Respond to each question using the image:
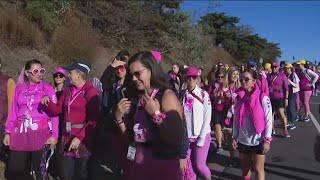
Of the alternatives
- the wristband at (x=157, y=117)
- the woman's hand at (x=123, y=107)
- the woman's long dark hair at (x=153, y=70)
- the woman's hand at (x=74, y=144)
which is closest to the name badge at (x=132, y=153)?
the woman's hand at (x=123, y=107)

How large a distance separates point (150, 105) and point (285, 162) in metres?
5.54

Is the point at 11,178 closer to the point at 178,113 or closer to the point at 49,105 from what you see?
the point at 49,105

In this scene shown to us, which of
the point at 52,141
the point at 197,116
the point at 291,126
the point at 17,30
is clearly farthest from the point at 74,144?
the point at 17,30

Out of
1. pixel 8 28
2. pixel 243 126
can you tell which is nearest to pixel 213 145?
pixel 243 126

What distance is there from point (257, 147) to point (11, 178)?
3454mm

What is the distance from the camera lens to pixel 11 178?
586cm

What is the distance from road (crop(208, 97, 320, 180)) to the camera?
22.3 feet

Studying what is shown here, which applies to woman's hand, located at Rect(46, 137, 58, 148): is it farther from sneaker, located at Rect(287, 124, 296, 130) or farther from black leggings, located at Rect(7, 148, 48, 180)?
sneaker, located at Rect(287, 124, 296, 130)

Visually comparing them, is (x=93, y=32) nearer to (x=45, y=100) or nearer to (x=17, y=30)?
(x=17, y=30)

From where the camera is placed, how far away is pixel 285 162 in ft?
25.2

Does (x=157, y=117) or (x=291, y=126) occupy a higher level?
(x=157, y=117)

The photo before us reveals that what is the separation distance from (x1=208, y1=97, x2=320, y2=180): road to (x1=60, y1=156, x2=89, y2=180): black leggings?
101 inches

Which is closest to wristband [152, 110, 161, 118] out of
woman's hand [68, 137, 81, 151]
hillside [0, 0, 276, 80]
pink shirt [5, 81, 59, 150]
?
woman's hand [68, 137, 81, 151]

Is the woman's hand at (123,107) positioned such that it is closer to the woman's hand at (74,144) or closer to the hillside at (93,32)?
the woman's hand at (74,144)
